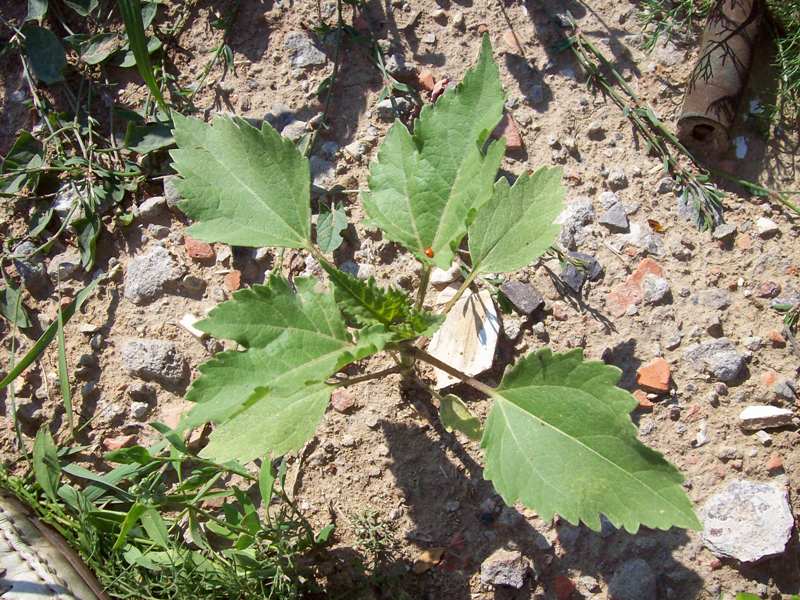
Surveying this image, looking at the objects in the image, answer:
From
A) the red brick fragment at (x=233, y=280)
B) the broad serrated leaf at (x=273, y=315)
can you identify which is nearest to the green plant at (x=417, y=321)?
the broad serrated leaf at (x=273, y=315)

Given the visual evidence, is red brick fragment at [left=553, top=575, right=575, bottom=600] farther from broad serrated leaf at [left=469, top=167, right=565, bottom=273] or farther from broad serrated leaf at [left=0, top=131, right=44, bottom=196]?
broad serrated leaf at [left=0, top=131, right=44, bottom=196]

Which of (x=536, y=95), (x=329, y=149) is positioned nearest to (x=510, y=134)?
(x=536, y=95)

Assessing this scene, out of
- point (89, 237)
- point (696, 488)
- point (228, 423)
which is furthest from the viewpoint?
point (89, 237)

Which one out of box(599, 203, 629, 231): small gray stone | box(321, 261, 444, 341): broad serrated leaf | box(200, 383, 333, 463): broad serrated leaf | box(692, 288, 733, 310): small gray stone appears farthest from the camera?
box(599, 203, 629, 231): small gray stone

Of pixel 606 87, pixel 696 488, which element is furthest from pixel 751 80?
pixel 696 488

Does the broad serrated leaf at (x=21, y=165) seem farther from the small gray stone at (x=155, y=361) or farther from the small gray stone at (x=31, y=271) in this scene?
the small gray stone at (x=155, y=361)

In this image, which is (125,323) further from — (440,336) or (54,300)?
(440,336)

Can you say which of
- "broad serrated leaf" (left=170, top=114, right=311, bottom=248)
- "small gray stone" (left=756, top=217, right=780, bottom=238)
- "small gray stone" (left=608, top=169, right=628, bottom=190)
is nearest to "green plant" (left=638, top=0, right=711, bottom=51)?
"small gray stone" (left=608, top=169, right=628, bottom=190)
